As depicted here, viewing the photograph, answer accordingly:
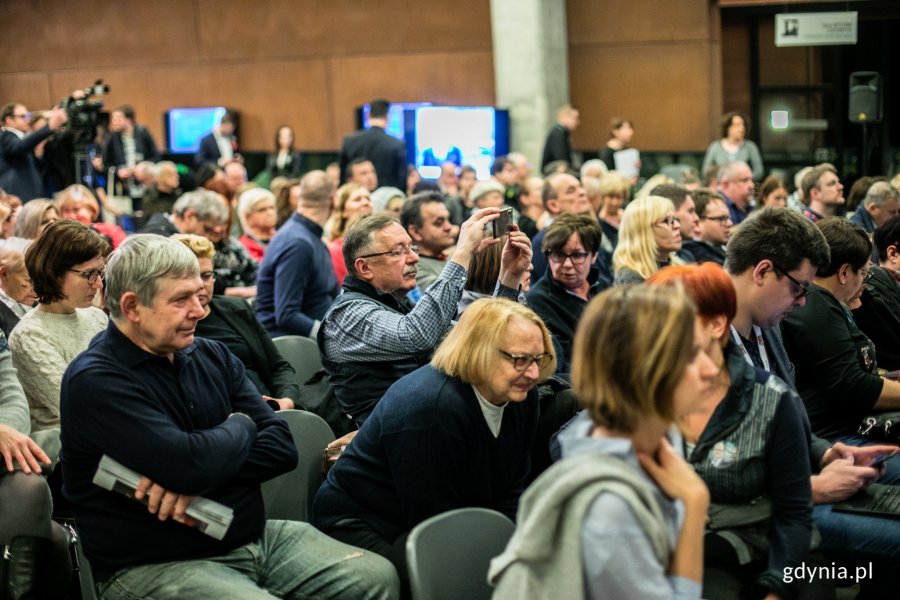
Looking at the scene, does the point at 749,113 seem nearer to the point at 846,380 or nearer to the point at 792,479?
the point at 846,380

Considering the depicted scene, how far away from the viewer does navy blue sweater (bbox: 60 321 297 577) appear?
2482mm

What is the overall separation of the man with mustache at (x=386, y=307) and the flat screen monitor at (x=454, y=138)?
7.48 metres

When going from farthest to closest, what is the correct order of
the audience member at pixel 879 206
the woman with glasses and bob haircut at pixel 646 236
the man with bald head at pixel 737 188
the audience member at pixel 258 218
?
the man with bald head at pixel 737 188, the audience member at pixel 258 218, the audience member at pixel 879 206, the woman with glasses and bob haircut at pixel 646 236

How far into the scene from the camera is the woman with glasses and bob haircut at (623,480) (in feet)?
5.62

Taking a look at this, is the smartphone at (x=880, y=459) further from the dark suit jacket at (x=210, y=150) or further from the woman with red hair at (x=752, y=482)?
the dark suit jacket at (x=210, y=150)

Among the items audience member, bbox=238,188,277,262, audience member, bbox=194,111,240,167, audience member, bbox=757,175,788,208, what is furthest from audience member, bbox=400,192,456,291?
audience member, bbox=194,111,240,167

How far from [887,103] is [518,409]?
33.6 feet

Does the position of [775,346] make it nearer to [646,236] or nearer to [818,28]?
[646,236]

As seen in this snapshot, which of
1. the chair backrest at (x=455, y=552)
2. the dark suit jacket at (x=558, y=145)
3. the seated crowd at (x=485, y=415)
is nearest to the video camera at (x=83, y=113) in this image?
the dark suit jacket at (x=558, y=145)

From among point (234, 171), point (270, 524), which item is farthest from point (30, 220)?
point (234, 171)

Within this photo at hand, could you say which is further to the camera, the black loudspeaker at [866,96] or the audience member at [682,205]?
the black loudspeaker at [866,96]

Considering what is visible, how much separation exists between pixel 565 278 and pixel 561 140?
6.71m

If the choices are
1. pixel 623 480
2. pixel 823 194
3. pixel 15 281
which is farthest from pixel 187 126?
pixel 623 480

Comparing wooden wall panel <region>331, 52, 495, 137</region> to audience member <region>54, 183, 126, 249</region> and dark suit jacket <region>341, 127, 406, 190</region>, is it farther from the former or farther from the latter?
audience member <region>54, 183, 126, 249</region>
